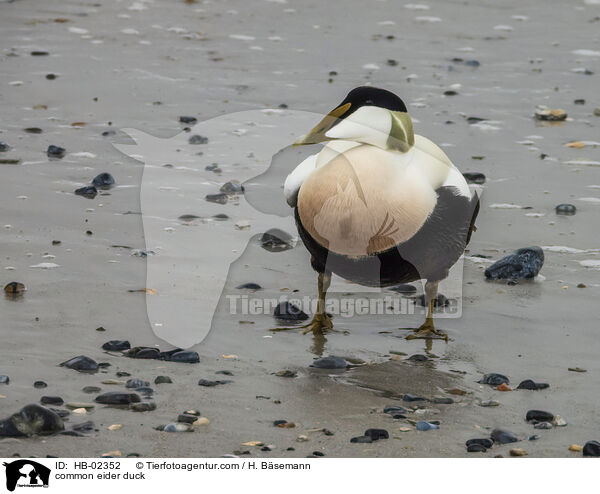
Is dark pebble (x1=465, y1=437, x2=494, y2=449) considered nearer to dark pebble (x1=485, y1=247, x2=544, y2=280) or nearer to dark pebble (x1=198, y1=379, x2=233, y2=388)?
dark pebble (x1=198, y1=379, x2=233, y2=388)

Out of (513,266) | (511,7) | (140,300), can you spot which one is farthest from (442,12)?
(140,300)

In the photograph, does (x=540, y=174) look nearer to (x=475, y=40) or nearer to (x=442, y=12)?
(x=475, y=40)

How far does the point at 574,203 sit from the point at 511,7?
254 inches

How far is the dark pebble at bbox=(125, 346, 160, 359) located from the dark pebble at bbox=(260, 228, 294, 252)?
173 cm

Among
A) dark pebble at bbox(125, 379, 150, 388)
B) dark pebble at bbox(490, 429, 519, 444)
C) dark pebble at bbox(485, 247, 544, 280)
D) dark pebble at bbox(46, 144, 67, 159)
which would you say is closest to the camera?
dark pebble at bbox(490, 429, 519, 444)

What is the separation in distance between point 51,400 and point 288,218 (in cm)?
309

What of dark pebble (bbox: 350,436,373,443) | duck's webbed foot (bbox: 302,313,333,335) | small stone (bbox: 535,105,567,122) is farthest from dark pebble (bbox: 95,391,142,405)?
small stone (bbox: 535,105,567,122)

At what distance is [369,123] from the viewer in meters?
4.95

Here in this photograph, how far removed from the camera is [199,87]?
980 centimetres

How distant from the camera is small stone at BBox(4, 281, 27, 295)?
213 inches

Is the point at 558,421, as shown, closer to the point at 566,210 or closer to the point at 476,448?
the point at 476,448

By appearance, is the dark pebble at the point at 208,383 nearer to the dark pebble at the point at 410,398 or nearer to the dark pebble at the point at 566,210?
the dark pebble at the point at 410,398

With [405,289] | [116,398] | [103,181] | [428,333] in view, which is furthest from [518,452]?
[103,181]
